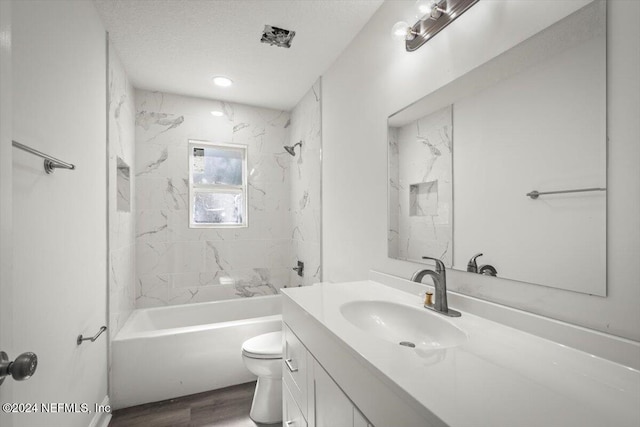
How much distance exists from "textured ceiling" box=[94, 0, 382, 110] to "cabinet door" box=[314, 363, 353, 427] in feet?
6.33

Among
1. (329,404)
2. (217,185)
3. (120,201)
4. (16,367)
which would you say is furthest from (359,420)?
(217,185)

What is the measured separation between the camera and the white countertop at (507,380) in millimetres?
530

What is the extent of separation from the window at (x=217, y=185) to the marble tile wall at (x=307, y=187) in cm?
57

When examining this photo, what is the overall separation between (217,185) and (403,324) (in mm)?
2570

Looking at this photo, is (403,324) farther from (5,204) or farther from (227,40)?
(227,40)

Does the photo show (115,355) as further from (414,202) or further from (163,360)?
(414,202)

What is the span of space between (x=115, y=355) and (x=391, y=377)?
7.37 ft

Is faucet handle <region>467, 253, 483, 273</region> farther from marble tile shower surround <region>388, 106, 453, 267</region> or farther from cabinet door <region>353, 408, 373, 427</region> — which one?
cabinet door <region>353, 408, 373, 427</region>

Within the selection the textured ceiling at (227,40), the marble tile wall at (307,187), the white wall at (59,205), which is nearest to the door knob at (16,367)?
the white wall at (59,205)

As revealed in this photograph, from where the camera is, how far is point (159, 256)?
113 inches

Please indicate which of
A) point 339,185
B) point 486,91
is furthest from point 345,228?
point 486,91

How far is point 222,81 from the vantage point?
8.65ft

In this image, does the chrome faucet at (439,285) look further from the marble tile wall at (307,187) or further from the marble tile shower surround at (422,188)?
the marble tile wall at (307,187)

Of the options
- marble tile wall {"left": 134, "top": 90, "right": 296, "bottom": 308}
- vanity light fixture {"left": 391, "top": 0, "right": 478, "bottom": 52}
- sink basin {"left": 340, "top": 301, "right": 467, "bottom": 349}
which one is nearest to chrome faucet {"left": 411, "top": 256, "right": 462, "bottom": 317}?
sink basin {"left": 340, "top": 301, "right": 467, "bottom": 349}
